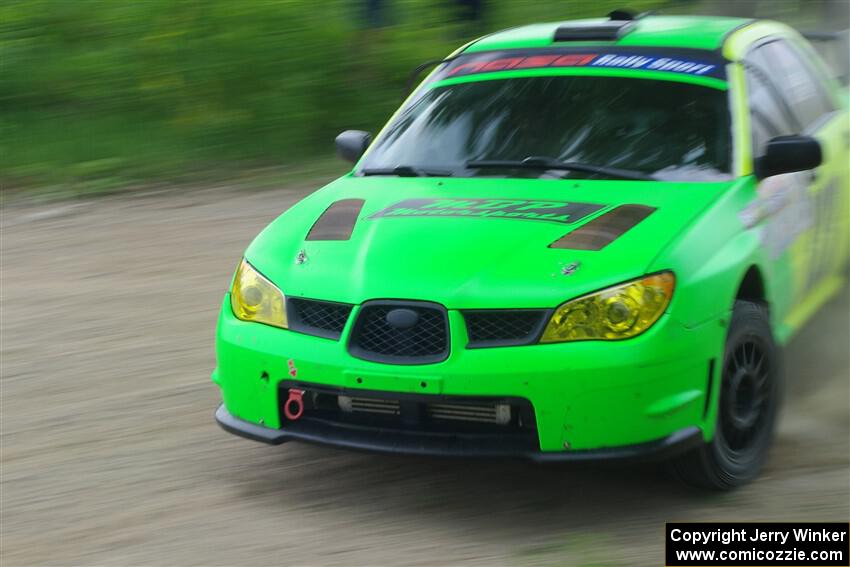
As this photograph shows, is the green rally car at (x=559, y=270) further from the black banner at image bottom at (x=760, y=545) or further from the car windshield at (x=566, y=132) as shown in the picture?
the black banner at image bottom at (x=760, y=545)

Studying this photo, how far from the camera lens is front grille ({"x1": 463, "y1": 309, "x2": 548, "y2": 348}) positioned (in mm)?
4160

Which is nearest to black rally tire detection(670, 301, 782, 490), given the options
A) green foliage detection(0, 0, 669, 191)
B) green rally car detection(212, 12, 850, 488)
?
green rally car detection(212, 12, 850, 488)

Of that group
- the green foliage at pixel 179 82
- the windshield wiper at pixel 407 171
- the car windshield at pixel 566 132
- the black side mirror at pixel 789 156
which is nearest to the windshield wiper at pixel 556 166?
the car windshield at pixel 566 132

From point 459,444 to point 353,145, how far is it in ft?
6.94

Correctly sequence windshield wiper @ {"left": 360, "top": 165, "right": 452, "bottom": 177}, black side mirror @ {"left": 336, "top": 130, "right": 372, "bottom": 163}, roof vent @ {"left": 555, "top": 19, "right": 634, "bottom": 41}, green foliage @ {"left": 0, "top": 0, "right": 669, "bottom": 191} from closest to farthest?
windshield wiper @ {"left": 360, "top": 165, "right": 452, "bottom": 177}
roof vent @ {"left": 555, "top": 19, "right": 634, "bottom": 41}
black side mirror @ {"left": 336, "top": 130, "right": 372, "bottom": 163}
green foliage @ {"left": 0, "top": 0, "right": 669, "bottom": 191}

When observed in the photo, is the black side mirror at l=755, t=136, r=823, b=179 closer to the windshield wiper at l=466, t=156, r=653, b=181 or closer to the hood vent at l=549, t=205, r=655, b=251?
the windshield wiper at l=466, t=156, r=653, b=181

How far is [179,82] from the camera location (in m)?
10.8

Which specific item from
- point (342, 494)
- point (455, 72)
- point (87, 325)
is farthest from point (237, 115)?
point (342, 494)

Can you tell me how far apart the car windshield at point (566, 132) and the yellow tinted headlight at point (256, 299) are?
0.96 meters

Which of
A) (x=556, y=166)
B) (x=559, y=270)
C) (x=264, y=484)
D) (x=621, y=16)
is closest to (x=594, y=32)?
(x=621, y=16)

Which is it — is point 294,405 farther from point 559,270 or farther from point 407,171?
point 407,171

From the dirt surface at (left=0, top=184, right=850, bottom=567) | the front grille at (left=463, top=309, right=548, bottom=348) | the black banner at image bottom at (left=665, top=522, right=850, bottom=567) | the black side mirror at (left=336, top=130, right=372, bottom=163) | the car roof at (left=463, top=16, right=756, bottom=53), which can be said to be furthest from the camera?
the black side mirror at (left=336, top=130, right=372, bottom=163)

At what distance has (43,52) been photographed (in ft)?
36.3

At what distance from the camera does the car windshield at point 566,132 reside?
5.10 meters
